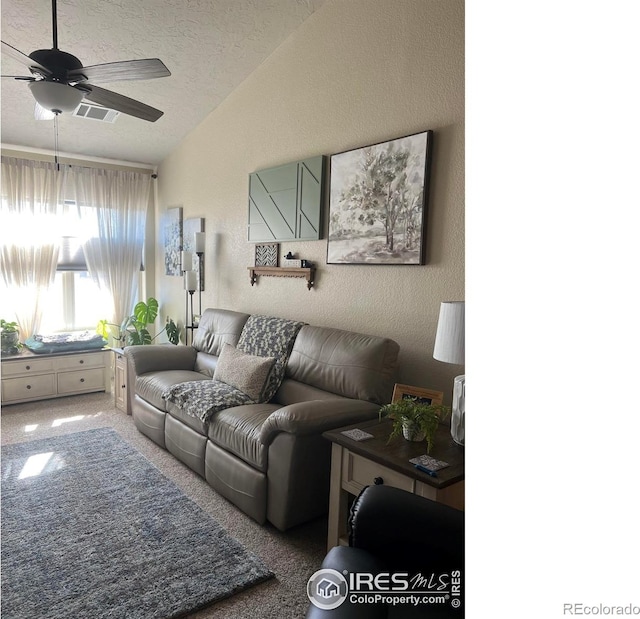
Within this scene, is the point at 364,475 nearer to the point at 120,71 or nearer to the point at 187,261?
the point at 120,71

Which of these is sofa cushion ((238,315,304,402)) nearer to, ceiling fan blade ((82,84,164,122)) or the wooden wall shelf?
the wooden wall shelf

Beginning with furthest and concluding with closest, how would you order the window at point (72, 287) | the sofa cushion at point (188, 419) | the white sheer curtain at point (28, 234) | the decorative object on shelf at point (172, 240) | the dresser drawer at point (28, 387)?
the decorative object on shelf at point (172, 240), the window at point (72, 287), the white sheer curtain at point (28, 234), the dresser drawer at point (28, 387), the sofa cushion at point (188, 419)

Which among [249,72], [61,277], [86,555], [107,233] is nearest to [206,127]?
[249,72]

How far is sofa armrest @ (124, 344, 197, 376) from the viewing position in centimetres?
388

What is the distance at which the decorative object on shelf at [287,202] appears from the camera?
337 centimetres

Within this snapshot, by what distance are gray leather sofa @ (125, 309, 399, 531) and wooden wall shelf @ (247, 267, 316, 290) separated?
1.52 feet

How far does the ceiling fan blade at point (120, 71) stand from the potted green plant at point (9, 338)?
3233 millimetres

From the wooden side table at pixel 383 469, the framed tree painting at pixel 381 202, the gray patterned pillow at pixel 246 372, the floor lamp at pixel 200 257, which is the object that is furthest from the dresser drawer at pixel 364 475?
the floor lamp at pixel 200 257

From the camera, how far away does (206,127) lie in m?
4.71

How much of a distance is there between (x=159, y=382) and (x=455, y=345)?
2.44 meters

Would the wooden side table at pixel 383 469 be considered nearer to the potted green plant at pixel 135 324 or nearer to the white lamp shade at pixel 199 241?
the white lamp shade at pixel 199 241
